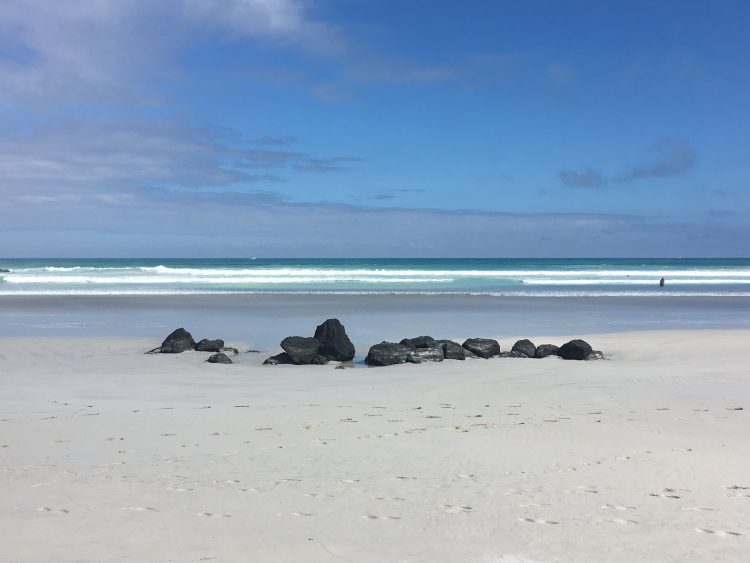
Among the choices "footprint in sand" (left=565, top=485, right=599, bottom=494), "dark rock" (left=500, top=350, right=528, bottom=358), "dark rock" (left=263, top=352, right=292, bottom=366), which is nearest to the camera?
"footprint in sand" (left=565, top=485, right=599, bottom=494)

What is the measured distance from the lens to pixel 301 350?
40.3 feet

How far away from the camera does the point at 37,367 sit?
39.2 ft

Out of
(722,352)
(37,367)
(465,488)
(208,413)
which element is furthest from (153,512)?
(722,352)

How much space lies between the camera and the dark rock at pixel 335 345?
498 inches

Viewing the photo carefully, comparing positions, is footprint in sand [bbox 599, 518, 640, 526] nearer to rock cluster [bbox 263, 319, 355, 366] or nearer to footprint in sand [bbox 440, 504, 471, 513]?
footprint in sand [bbox 440, 504, 471, 513]

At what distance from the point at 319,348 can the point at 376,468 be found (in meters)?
6.93

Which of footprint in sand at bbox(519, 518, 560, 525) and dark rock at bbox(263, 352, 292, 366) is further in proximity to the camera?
dark rock at bbox(263, 352, 292, 366)

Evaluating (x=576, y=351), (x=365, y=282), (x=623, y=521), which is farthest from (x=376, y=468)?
(x=365, y=282)

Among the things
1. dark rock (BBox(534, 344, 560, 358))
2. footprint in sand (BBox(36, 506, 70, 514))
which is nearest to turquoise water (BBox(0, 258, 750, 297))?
dark rock (BBox(534, 344, 560, 358))

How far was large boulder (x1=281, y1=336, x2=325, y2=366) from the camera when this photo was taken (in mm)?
12219

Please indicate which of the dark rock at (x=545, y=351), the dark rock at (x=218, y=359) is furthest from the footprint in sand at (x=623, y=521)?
the dark rock at (x=218, y=359)

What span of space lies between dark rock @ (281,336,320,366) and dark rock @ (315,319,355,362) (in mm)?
221

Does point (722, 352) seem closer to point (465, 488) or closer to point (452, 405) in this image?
point (452, 405)

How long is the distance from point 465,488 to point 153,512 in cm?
230
